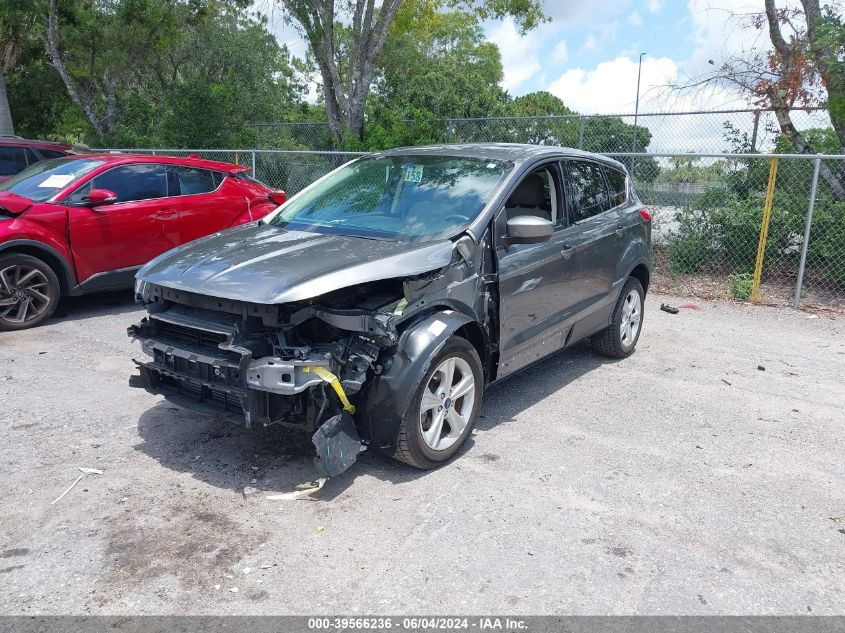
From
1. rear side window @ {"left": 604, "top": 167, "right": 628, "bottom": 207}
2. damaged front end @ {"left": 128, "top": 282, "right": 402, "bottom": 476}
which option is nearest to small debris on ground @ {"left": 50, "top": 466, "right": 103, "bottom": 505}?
damaged front end @ {"left": 128, "top": 282, "right": 402, "bottom": 476}

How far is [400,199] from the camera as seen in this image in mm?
4930

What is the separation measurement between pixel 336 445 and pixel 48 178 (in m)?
5.76

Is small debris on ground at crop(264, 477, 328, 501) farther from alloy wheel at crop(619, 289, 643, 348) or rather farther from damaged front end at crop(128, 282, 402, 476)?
alloy wheel at crop(619, 289, 643, 348)

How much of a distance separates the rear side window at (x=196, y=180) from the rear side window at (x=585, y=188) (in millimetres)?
4771

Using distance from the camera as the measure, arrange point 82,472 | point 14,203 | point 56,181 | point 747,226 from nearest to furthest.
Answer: point 82,472 < point 14,203 < point 56,181 < point 747,226

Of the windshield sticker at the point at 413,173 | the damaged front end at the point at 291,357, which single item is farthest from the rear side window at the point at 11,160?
the damaged front end at the point at 291,357

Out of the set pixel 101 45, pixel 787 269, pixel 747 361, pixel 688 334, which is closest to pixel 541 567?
pixel 747 361

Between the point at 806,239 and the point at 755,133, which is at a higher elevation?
the point at 755,133

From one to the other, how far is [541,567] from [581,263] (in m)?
2.80

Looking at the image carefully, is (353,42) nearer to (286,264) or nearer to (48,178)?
(48,178)

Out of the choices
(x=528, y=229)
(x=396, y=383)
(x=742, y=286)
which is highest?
(x=528, y=229)

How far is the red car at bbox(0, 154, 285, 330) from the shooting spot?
7.02 meters

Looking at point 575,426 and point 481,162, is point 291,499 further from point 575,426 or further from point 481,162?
point 481,162

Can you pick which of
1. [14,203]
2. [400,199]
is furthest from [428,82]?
[400,199]
